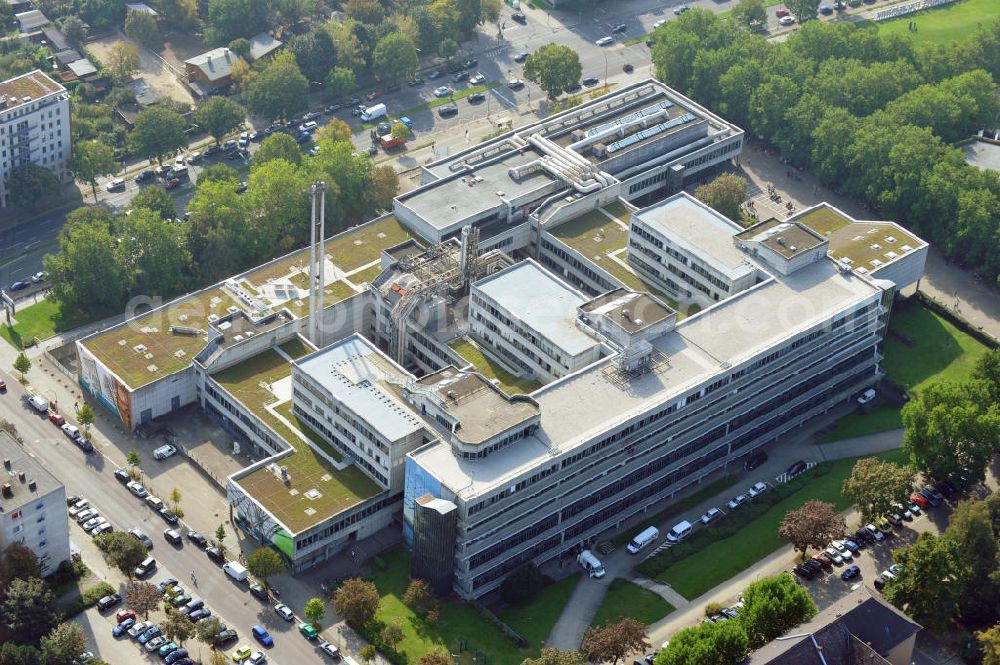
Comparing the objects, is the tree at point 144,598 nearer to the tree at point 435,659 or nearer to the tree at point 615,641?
the tree at point 435,659

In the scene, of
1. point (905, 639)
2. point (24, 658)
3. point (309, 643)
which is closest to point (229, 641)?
point (309, 643)

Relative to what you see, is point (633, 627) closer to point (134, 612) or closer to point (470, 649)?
point (470, 649)

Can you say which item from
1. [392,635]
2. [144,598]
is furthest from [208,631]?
[392,635]

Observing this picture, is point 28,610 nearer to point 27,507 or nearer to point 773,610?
point 27,507

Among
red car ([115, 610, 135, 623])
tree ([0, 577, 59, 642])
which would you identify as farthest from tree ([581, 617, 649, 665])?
tree ([0, 577, 59, 642])

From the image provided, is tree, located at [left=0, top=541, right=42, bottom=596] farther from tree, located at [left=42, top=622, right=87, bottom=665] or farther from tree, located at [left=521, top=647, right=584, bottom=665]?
tree, located at [left=521, top=647, right=584, bottom=665]

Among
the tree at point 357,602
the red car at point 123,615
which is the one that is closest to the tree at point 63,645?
the red car at point 123,615

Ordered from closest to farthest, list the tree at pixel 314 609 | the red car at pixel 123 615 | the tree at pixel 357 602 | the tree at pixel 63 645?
the tree at pixel 63 645 < the tree at pixel 314 609 < the tree at pixel 357 602 < the red car at pixel 123 615
